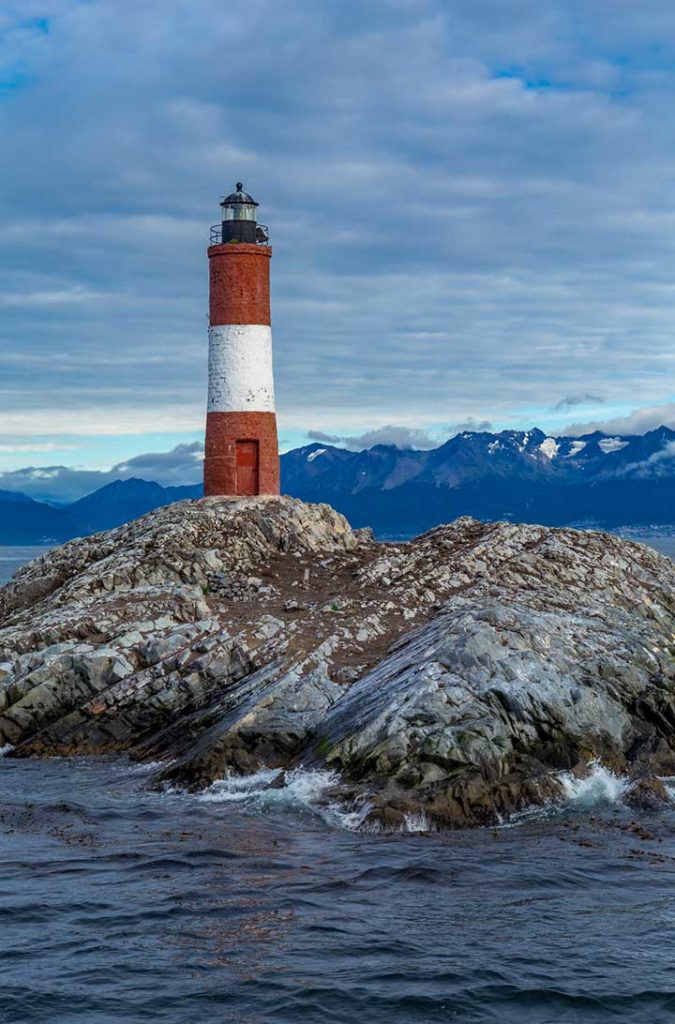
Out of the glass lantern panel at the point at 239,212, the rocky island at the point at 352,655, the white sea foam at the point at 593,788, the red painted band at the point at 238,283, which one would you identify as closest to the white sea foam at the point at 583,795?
the white sea foam at the point at 593,788

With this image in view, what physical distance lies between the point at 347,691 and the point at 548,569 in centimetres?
→ 1222

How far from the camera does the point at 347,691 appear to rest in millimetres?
31562

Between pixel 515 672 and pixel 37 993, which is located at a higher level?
pixel 515 672

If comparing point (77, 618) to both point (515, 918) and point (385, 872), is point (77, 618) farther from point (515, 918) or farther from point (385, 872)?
point (515, 918)

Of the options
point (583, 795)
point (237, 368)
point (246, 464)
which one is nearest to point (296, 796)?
point (583, 795)

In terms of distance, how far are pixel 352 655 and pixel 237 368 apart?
1862 centimetres

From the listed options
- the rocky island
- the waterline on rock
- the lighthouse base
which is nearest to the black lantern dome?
the lighthouse base

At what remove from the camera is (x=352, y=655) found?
3438 centimetres

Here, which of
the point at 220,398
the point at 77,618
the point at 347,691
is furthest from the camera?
the point at 220,398

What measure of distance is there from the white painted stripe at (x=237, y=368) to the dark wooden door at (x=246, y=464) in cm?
147

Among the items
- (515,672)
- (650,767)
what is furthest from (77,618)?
(650,767)

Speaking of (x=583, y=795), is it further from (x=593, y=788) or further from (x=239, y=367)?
(x=239, y=367)

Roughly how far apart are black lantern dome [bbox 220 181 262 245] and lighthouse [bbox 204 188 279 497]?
0.14ft

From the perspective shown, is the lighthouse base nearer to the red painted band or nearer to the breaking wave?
the red painted band
